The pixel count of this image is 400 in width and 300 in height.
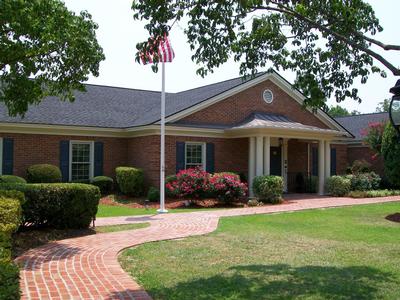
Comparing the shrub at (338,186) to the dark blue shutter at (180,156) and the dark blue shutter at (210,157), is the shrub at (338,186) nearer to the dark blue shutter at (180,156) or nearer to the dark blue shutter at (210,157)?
the dark blue shutter at (210,157)

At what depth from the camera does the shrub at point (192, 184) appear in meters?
17.2

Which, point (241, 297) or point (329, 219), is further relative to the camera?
point (329, 219)

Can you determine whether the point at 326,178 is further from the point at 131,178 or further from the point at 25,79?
the point at 25,79

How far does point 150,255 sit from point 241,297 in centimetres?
297

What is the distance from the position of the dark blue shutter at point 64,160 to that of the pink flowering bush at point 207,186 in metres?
5.21

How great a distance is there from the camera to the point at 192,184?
56.2 feet

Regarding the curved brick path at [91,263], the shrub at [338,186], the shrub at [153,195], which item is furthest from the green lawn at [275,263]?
the shrub at [338,186]

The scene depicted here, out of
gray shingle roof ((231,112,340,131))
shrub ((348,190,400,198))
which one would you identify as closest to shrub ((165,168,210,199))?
gray shingle roof ((231,112,340,131))

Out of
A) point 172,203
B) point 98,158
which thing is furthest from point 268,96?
point 98,158

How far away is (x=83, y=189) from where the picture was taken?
1058cm

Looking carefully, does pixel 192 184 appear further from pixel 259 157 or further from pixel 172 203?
pixel 259 157

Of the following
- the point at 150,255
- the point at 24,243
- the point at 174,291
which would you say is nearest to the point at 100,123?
the point at 24,243

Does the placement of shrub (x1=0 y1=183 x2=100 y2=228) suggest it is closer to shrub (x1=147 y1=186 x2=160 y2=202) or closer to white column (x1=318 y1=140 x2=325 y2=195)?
shrub (x1=147 y1=186 x2=160 y2=202)

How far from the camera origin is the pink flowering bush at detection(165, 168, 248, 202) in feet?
56.3
